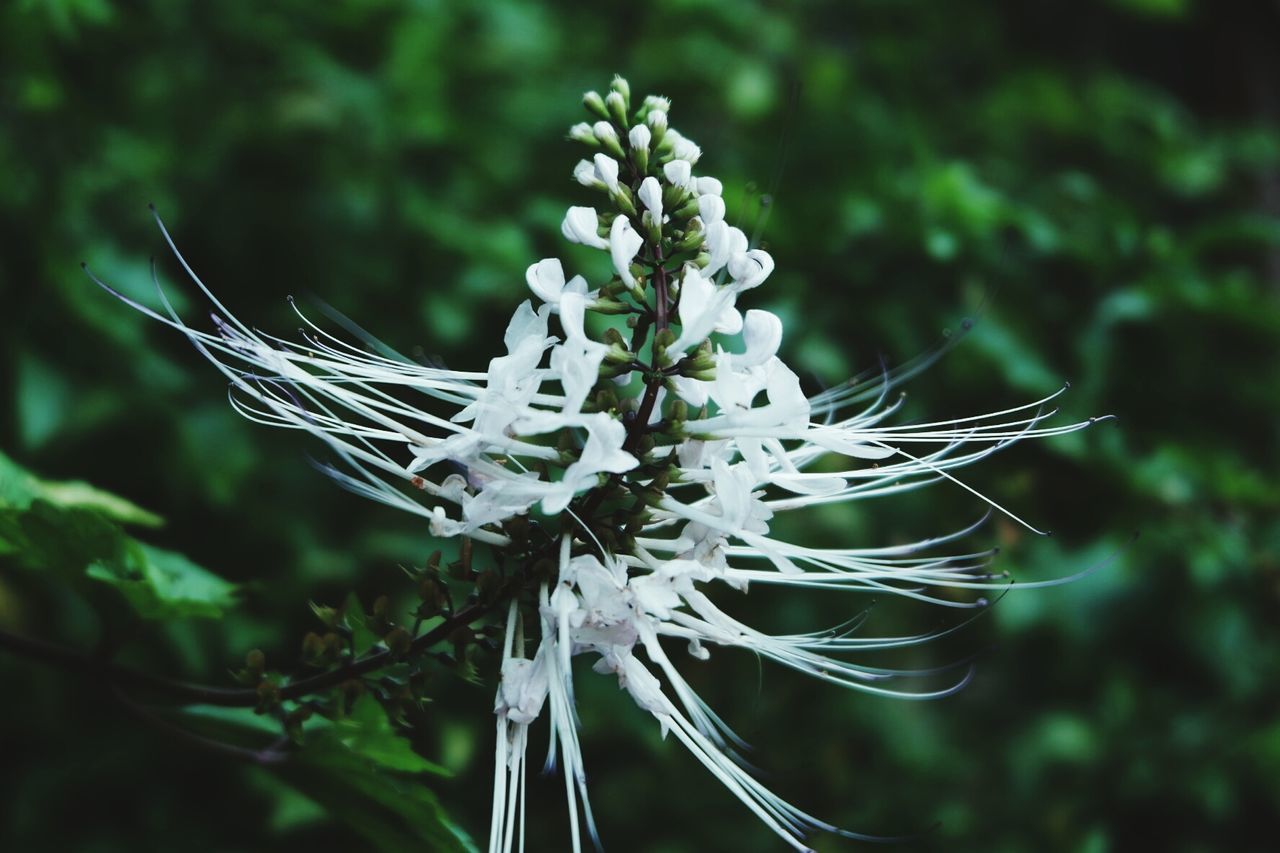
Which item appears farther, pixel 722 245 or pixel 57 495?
pixel 57 495

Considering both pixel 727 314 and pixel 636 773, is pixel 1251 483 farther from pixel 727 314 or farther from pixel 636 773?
pixel 727 314

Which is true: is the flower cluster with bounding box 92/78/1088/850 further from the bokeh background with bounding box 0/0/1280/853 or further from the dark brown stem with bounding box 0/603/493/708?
the bokeh background with bounding box 0/0/1280/853

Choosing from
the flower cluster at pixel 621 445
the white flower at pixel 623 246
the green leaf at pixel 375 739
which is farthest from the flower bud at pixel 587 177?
the green leaf at pixel 375 739

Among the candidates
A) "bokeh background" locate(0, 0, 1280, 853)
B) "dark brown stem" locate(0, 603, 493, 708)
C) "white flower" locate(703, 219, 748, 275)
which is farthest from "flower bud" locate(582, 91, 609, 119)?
"bokeh background" locate(0, 0, 1280, 853)

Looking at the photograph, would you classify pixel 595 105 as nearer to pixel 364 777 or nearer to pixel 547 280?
pixel 547 280

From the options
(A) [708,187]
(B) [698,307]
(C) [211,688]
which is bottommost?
(C) [211,688]

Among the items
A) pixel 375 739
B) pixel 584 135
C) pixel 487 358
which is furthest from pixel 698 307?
pixel 487 358

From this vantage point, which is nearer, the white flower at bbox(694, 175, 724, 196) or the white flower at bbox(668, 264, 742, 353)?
the white flower at bbox(668, 264, 742, 353)

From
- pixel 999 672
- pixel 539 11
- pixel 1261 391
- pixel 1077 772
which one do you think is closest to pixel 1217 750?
pixel 1077 772
